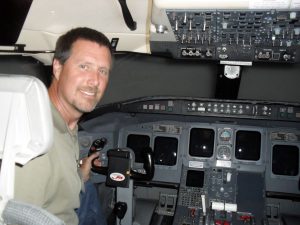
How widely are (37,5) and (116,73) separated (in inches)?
96.0

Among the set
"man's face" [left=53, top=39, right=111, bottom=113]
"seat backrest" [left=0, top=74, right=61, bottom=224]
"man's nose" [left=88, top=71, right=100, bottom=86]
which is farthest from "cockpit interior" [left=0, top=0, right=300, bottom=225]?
"seat backrest" [left=0, top=74, right=61, bottom=224]

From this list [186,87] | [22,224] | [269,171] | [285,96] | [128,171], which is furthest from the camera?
[186,87]

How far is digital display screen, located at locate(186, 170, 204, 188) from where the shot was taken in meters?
3.61

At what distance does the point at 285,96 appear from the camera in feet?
13.3

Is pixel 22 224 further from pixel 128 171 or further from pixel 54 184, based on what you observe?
pixel 128 171

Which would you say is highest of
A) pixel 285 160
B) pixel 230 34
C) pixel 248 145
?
pixel 230 34

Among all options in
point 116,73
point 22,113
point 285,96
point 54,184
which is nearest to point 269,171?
point 285,96

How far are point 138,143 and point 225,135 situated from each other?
1029mm

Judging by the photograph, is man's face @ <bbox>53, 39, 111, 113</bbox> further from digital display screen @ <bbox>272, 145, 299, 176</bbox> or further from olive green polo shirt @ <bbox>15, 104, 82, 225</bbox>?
digital display screen @ <bbox>272, 145, 299, 176</bbox>

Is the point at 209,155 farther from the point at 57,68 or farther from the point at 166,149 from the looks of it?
the point at 57,68

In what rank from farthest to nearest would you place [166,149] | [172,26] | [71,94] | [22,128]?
[166,149]
[172,26]
[71,94]
[22,128]

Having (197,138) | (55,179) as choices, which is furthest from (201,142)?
(55,179)

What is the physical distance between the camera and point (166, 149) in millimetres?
3768

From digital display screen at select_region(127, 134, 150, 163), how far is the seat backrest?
301 centimetres
